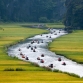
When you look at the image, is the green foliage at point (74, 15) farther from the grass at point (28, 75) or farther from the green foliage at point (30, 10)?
the grass at point (28, 75)

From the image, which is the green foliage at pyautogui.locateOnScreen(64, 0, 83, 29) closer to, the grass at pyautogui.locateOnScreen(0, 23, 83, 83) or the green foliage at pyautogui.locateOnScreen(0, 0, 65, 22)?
the green foliage at pyautogui.locateOnScreen(0, 0, 65, 22)

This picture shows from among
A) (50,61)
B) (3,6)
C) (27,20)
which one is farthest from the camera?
(27,20)

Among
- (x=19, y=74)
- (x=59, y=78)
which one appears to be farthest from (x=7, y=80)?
(x=59, y=78)

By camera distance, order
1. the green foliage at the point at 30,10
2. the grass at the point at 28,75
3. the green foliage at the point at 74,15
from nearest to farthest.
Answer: the grass at the point at 28,75 → the green foliage at the point at 74,15 → the green foliage at the point at 30,10

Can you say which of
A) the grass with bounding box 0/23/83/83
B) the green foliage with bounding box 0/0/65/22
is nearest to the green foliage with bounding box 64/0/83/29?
the green foliage with bounding box 0/0/65/22

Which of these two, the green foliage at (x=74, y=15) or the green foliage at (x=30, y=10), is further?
the green foliage at (x=30, y=10)

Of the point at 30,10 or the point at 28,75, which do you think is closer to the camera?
the point at 28,75

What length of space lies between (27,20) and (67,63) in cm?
14100

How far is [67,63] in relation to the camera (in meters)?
45.1

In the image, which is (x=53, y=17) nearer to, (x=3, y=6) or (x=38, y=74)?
(x=3, y=6)

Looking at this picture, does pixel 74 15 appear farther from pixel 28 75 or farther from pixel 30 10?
pixel 28 75

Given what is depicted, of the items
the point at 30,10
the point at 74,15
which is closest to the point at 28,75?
the point at 74,15

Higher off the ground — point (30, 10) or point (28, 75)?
point (30, 10)

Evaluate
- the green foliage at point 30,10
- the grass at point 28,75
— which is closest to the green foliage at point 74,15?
the green foliage at point 30,10
